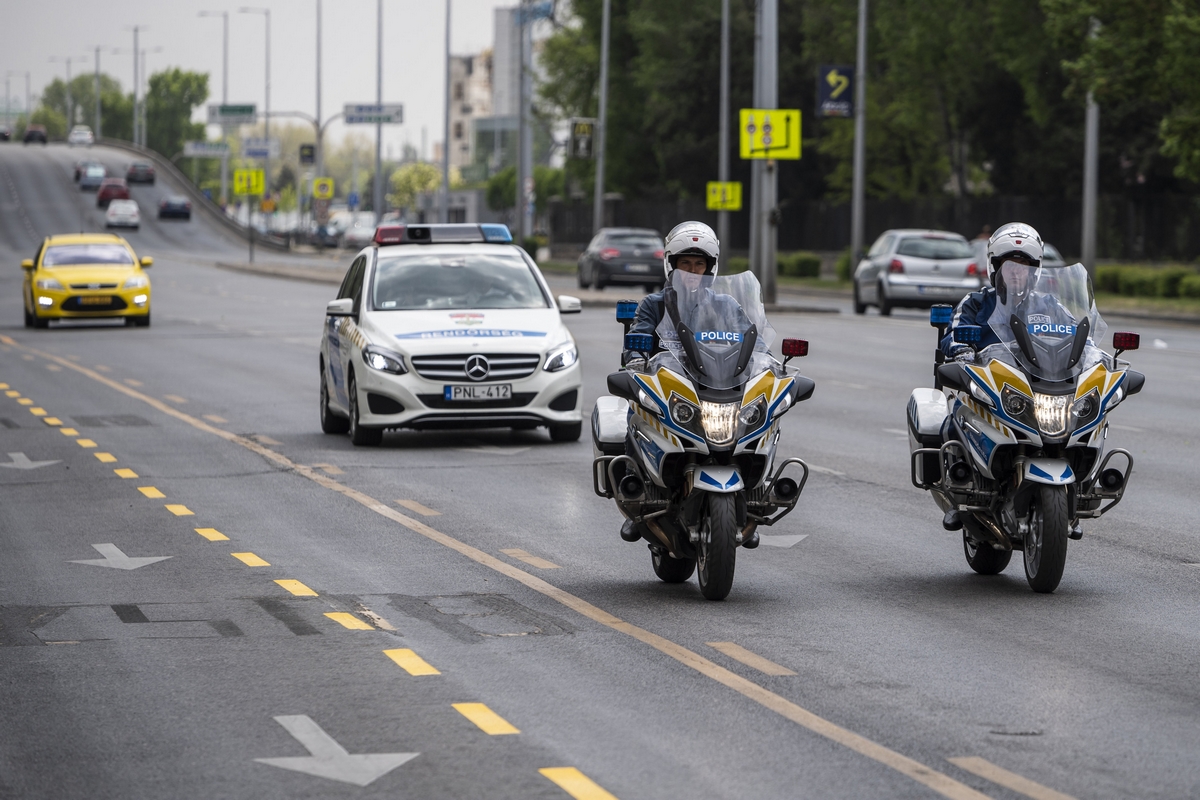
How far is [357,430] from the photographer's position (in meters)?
15.8

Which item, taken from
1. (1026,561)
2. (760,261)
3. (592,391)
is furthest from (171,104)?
(1026,561)

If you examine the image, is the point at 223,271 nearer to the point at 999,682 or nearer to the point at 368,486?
the point at 368,486

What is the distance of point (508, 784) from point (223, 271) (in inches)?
2467

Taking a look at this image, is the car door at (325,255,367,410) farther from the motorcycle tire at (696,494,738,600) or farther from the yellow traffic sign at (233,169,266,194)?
the yellow traffic sign at (233,169,266,194)

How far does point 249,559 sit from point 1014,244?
4037mm

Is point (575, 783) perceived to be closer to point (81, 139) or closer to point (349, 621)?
point (349, 621)

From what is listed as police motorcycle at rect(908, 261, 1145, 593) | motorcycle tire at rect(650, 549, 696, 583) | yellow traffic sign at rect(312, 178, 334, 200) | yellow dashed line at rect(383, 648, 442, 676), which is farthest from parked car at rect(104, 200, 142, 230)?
yellow dashed line at rect(383, 648, 442, 676)

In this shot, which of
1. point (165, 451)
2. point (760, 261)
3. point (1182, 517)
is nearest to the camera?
point (1182, 517)

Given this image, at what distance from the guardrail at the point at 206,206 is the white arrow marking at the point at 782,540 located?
273 feet

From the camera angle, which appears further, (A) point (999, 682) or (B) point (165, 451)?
(B) point (165, 451)

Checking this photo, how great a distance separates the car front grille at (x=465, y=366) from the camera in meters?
15.6

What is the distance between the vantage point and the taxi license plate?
15.6 metres

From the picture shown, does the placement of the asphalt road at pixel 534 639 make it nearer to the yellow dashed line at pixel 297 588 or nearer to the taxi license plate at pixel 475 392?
the yellow dashed line at pixel 297 588

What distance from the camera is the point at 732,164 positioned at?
232 ft
